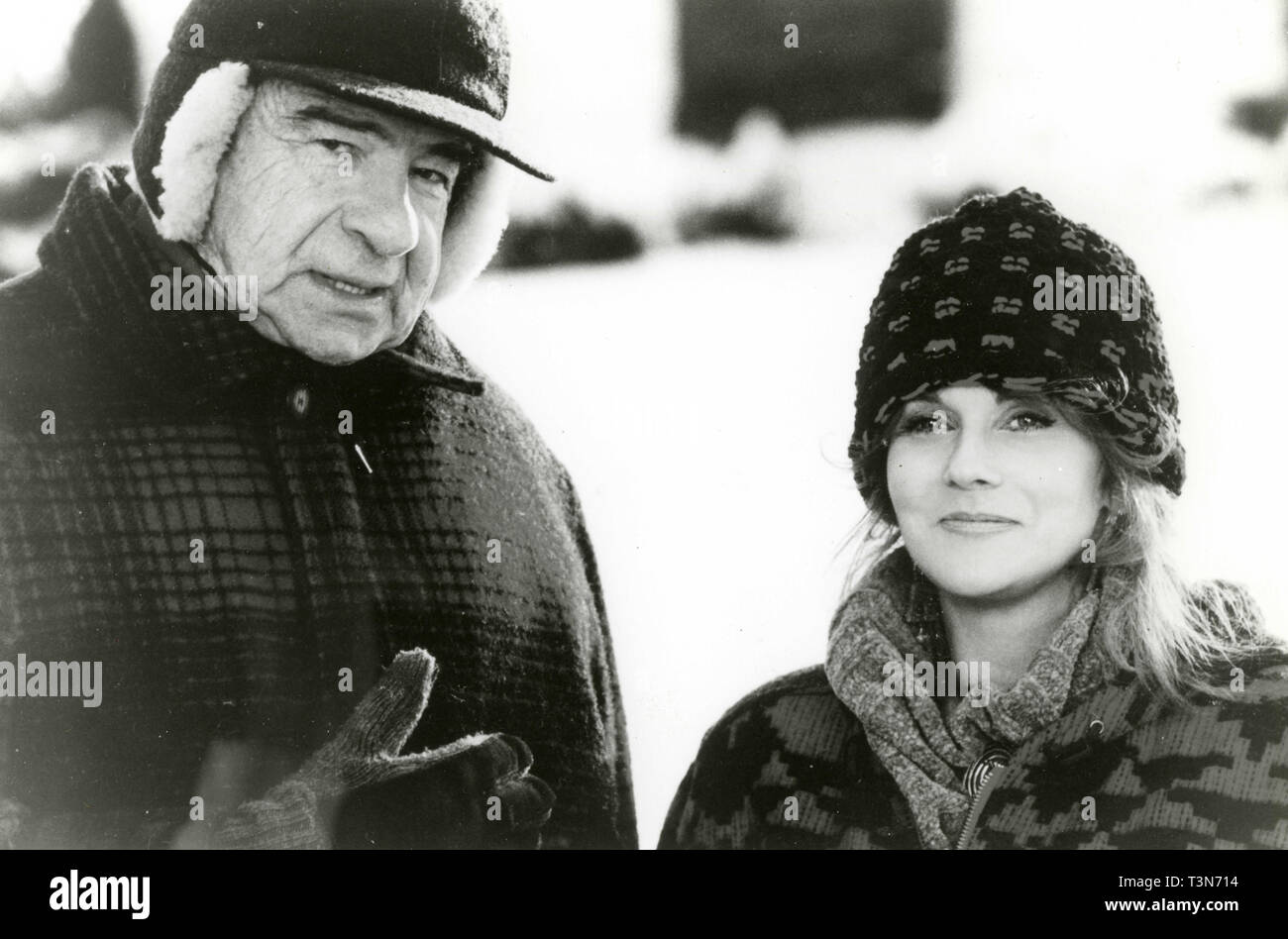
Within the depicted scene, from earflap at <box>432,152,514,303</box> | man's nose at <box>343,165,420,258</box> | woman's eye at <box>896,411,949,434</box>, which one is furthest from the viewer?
earflap at <box>432,152,514,303</box>

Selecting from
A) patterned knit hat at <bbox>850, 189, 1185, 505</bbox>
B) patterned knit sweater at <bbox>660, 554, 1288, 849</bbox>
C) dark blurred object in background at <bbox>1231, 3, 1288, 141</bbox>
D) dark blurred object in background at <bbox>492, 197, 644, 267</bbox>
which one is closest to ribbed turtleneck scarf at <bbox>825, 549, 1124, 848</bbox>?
patterned knit sweater at <bbox>660, 554, 1288, 849</bbox>

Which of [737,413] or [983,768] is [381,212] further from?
[983,768]

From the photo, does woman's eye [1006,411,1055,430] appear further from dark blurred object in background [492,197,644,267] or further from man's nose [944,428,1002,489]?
dark blurred object in background [492,197,644,267]

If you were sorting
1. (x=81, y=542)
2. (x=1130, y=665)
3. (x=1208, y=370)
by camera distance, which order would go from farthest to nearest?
(x=1208, y=370) < (x=81, y=542) < (x=1130, y=665)

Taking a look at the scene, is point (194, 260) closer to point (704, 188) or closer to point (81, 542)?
point (81, 542)

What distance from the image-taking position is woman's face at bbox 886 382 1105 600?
2.10m

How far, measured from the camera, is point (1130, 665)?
6.73 ft

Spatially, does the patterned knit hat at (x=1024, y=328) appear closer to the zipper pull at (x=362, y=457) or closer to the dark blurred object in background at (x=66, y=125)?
the zipper pull at (x=362, y=457)

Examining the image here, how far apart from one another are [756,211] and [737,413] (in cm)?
Result: 31

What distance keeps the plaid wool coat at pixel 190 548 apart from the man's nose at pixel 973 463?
27.0 inches

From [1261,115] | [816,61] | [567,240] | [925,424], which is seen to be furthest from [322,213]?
[1261,115]

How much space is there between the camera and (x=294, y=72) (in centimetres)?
218

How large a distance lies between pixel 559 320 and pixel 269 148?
502 millimetres
